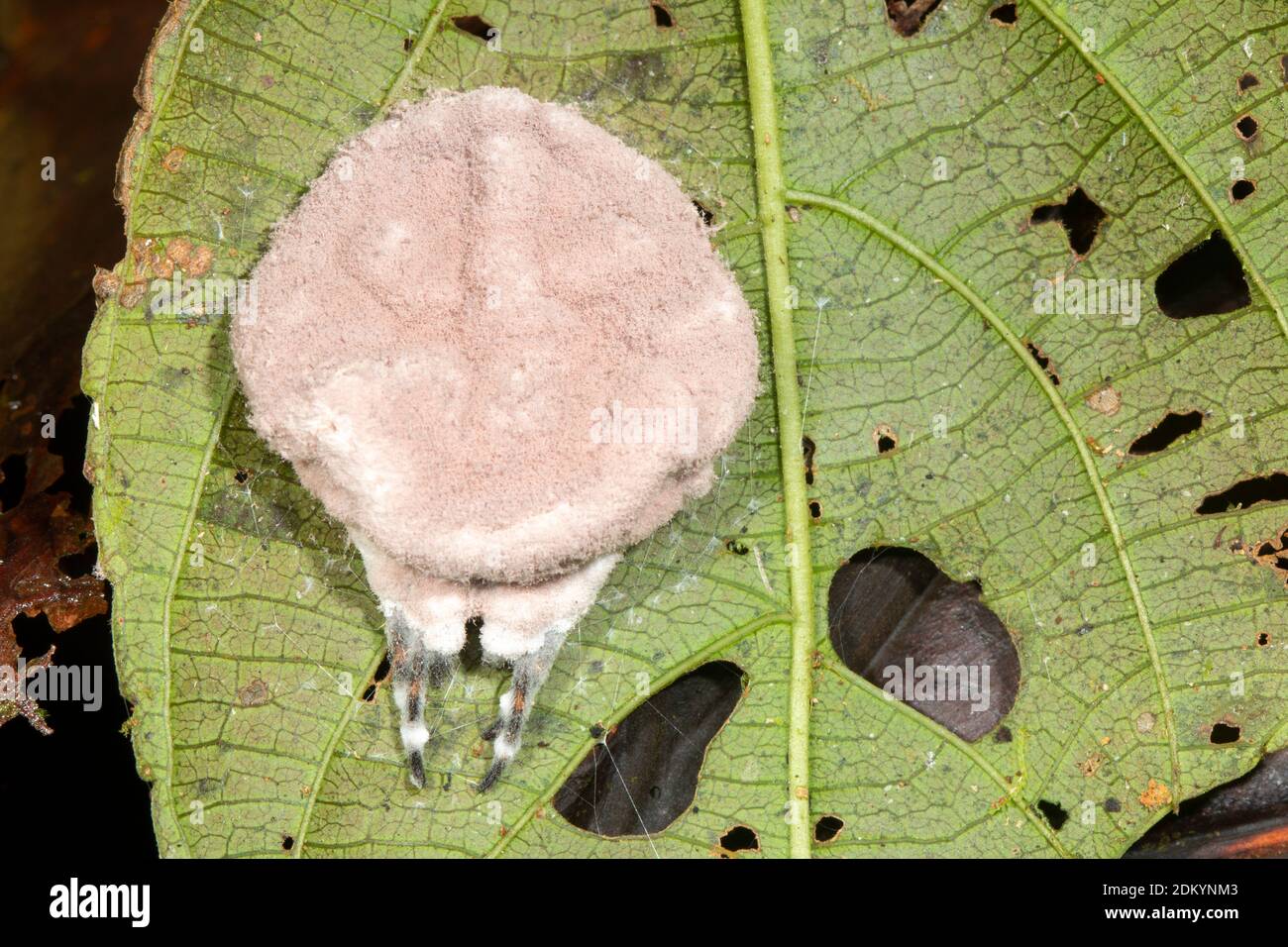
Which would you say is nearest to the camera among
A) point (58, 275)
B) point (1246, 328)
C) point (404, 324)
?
point (404, 324)

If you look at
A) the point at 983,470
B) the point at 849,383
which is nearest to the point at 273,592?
the point at 849,383

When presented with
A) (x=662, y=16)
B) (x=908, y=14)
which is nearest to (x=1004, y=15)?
(x=908, y=14)

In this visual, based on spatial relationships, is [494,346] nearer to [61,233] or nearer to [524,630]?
[524,630]

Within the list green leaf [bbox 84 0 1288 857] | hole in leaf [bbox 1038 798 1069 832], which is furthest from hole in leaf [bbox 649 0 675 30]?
hole in leaf [bbox 1038 798 1069 832]

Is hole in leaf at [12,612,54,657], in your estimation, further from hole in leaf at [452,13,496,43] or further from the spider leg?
hole in leaf at [452,13,496,43]

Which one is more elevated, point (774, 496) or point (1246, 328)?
point (1246, 328)

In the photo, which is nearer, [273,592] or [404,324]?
[404,324]

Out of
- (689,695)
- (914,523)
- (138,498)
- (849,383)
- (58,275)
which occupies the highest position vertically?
(58,275)

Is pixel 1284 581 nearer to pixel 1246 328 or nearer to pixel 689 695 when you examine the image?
pixel 1246 328
